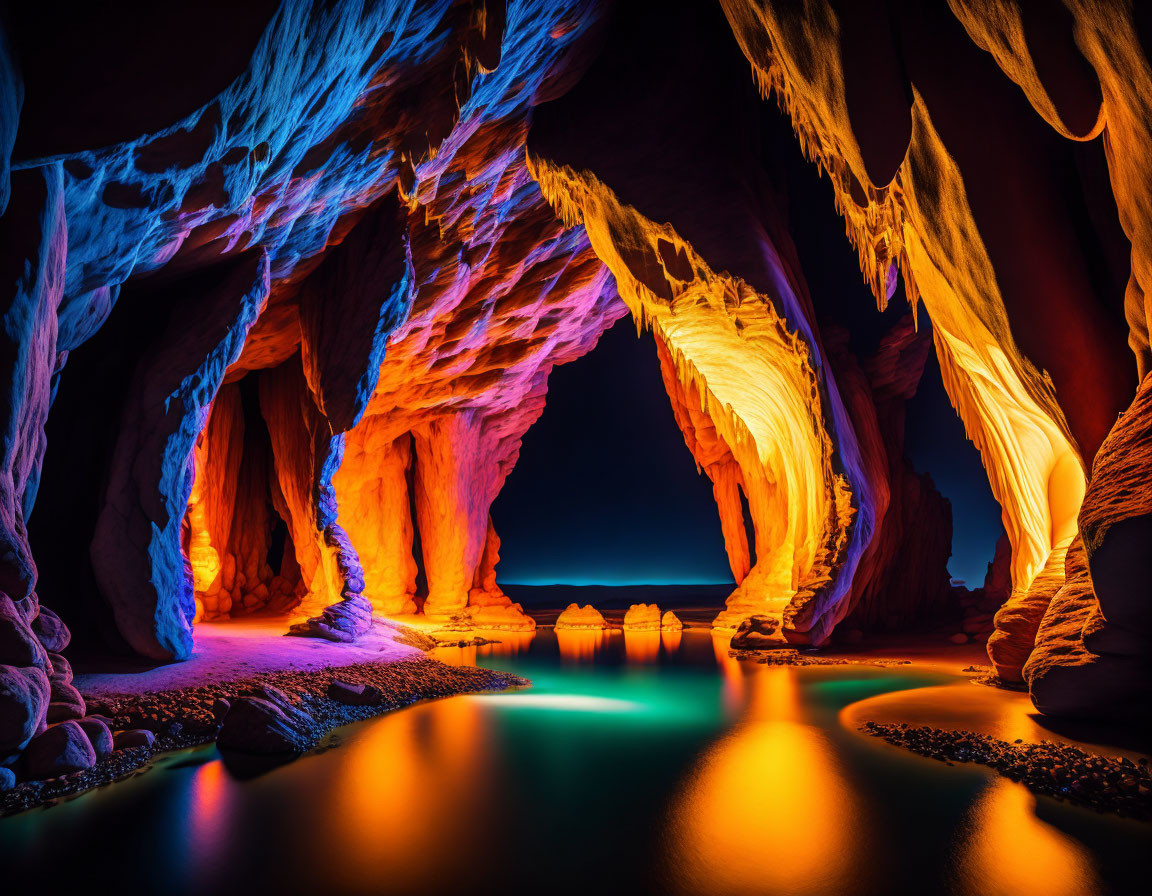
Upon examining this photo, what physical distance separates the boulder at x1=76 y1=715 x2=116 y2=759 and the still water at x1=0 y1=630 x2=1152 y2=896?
0.37m

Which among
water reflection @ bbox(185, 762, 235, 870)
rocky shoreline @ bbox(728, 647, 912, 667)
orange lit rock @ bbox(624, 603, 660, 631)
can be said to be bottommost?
orange lit rock @ bbox(624, 603, 660, 631)

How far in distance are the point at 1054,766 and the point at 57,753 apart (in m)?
5.80

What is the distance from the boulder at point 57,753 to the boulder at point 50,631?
1.11 meters

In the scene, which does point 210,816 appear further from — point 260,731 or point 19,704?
point 260,731

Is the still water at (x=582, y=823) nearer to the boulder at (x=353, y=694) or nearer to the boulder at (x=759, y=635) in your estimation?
the boulder at (x=353, y=694)

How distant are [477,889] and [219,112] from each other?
431cm

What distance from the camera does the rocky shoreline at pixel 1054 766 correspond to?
135 inches

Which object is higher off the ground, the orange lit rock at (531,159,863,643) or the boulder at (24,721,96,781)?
the orange lit rock at (531,159,863,643)

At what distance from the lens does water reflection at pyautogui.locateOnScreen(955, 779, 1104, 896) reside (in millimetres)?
2574

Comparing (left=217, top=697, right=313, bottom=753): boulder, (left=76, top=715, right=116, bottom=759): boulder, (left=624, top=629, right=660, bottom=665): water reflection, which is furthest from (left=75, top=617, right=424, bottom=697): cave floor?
(left=624, top=629, right=660, bottom=665): water reflection

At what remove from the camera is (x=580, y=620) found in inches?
774

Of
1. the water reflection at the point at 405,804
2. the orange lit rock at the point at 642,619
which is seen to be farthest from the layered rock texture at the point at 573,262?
the orange lit rock at the point at 642,619

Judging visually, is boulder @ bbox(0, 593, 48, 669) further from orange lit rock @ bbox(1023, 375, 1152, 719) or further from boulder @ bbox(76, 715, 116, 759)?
orange lit rock @ bbox(1023, 375, 1152, 719)

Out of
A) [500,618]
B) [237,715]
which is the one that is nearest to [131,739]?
[237,715]
